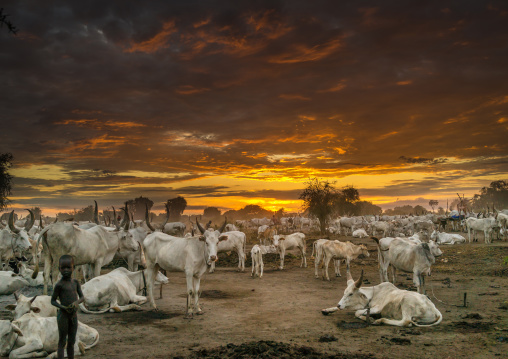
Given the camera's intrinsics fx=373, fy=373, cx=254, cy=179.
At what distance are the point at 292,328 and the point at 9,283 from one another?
9464 mm

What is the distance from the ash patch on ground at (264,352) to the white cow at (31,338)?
2.47 m

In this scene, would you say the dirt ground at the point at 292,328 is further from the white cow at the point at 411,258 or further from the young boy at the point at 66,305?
the young boy at the point at 66,305

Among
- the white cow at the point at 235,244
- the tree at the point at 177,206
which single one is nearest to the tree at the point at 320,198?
the white cow at the point at 235,244

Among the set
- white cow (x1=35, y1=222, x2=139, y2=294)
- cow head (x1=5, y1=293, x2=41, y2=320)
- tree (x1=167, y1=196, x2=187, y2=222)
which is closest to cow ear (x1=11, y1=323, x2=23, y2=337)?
cow head (x1=5, y1=293, x2=41, y2=320)

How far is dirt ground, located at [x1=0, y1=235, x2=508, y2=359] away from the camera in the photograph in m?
7.43

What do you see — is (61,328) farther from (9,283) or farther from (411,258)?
(411,258)

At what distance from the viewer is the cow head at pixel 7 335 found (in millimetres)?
6918

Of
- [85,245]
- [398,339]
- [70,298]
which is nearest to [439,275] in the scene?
[398,339]

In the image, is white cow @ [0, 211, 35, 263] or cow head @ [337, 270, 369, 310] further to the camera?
white cow @ [0, 211, 35, 263]

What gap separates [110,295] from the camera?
422 inches

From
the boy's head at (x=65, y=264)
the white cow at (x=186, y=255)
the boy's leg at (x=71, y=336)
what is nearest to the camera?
the boy's head at (x=65, y=264)

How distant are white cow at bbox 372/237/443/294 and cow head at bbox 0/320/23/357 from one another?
10.5m

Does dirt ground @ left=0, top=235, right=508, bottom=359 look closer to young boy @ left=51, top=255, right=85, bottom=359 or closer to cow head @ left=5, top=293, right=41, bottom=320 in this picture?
young boy @ left=51, top=255, right=85, bottom=359

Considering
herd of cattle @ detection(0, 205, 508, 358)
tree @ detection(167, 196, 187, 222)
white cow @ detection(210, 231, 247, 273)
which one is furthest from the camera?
tree @ detection(167, 196, 187, 222)
